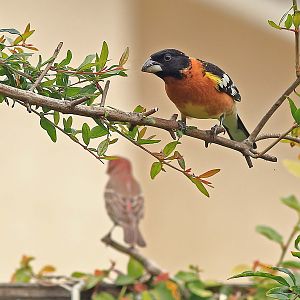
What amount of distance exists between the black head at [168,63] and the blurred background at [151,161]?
7.75ft

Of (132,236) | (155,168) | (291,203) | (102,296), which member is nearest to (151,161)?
(132,236)

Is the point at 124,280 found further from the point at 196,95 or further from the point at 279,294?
the point at 279,294

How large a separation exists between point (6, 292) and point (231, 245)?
4.01 meters

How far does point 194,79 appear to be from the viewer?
6.77 ft

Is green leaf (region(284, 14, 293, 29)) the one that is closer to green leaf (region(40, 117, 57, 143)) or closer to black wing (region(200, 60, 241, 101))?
green leaf (region(40, 117, 57, 143))

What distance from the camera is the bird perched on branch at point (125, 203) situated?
3.39m

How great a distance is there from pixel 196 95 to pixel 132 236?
1.33 m

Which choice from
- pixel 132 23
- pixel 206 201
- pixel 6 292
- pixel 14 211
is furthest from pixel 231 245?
pixel 6 292

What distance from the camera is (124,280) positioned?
2.46 metres

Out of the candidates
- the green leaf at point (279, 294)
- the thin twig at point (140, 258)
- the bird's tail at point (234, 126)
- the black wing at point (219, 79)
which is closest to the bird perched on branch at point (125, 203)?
the thin twig at point (140, 258)

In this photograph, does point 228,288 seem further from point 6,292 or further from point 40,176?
point 40,176

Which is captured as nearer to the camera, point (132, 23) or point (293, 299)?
point (293, 299)

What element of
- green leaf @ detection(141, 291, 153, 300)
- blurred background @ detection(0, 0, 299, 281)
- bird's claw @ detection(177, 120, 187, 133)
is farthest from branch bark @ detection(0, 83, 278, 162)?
blurred background @ detection(0, 0, 299, 281)

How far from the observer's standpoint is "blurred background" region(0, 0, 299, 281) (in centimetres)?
456
